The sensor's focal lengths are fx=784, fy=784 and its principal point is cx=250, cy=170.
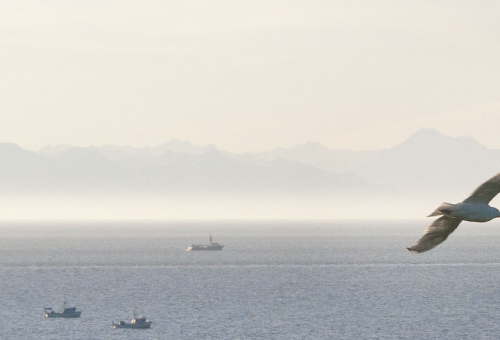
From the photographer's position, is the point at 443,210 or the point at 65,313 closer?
the point at 443,210

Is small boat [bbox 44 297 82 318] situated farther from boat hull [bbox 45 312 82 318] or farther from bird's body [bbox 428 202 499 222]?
bird's body [bbox 428 202 499 222]

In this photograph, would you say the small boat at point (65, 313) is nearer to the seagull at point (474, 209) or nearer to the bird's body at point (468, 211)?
the seagull at point (474, 209)

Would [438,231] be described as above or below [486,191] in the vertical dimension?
below

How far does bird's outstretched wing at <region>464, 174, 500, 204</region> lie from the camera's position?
51.8ft

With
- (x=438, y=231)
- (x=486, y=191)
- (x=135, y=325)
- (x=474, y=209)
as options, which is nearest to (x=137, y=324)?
(x=135, y=325)

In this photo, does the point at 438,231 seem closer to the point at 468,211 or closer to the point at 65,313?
the point at 468,211

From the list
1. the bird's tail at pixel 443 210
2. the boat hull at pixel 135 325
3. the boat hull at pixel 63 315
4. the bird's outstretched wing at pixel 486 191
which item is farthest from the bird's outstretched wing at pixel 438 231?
the boat hull at pixel 63 315

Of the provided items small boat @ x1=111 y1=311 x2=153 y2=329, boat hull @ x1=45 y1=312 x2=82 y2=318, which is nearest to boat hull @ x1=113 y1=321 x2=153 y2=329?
small boat @ x1=111 y1=311 x2=153 y2=329

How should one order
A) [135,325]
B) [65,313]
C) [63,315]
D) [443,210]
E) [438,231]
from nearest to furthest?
[443,210] < [438,231] < [135,325] < [65,313] < [63,315]

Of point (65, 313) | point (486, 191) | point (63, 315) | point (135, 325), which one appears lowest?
point (135, 325)

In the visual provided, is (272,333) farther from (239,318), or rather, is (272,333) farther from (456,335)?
(456,335)

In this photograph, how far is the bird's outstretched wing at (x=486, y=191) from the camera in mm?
15773

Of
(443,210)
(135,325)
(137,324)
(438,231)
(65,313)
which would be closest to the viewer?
(443,210)

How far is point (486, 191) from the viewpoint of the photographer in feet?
53.9
